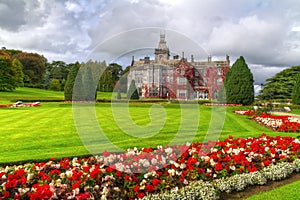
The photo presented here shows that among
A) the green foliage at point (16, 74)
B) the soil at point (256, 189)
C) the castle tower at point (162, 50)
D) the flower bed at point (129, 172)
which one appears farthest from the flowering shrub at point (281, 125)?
the green foliage at point (16, 74)

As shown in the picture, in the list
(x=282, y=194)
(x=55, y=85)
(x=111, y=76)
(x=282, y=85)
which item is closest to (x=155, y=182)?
(x=282, y=194)

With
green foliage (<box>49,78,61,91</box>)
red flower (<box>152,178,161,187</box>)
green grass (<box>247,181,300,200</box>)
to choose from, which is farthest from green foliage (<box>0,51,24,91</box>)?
green grass (<box>247,181,300,200</box>)

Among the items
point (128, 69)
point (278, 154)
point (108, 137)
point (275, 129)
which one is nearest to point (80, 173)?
point (128, 69)

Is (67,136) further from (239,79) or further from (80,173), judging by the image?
(239,79)

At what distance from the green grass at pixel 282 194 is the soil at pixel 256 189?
0.66 ft

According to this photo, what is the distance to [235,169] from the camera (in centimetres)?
583

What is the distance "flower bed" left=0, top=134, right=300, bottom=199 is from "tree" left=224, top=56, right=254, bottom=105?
1835 cm

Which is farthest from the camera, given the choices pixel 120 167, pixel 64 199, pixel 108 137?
pixel 108 137

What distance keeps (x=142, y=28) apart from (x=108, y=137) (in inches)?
175

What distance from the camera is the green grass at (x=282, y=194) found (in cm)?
476

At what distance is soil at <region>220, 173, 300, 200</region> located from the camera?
4975mm

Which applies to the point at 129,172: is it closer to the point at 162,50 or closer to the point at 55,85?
the point at 162,50

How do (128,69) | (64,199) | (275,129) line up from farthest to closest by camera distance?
(275,129) → (128,69) → (64,199)

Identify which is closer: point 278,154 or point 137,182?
point 137,182
